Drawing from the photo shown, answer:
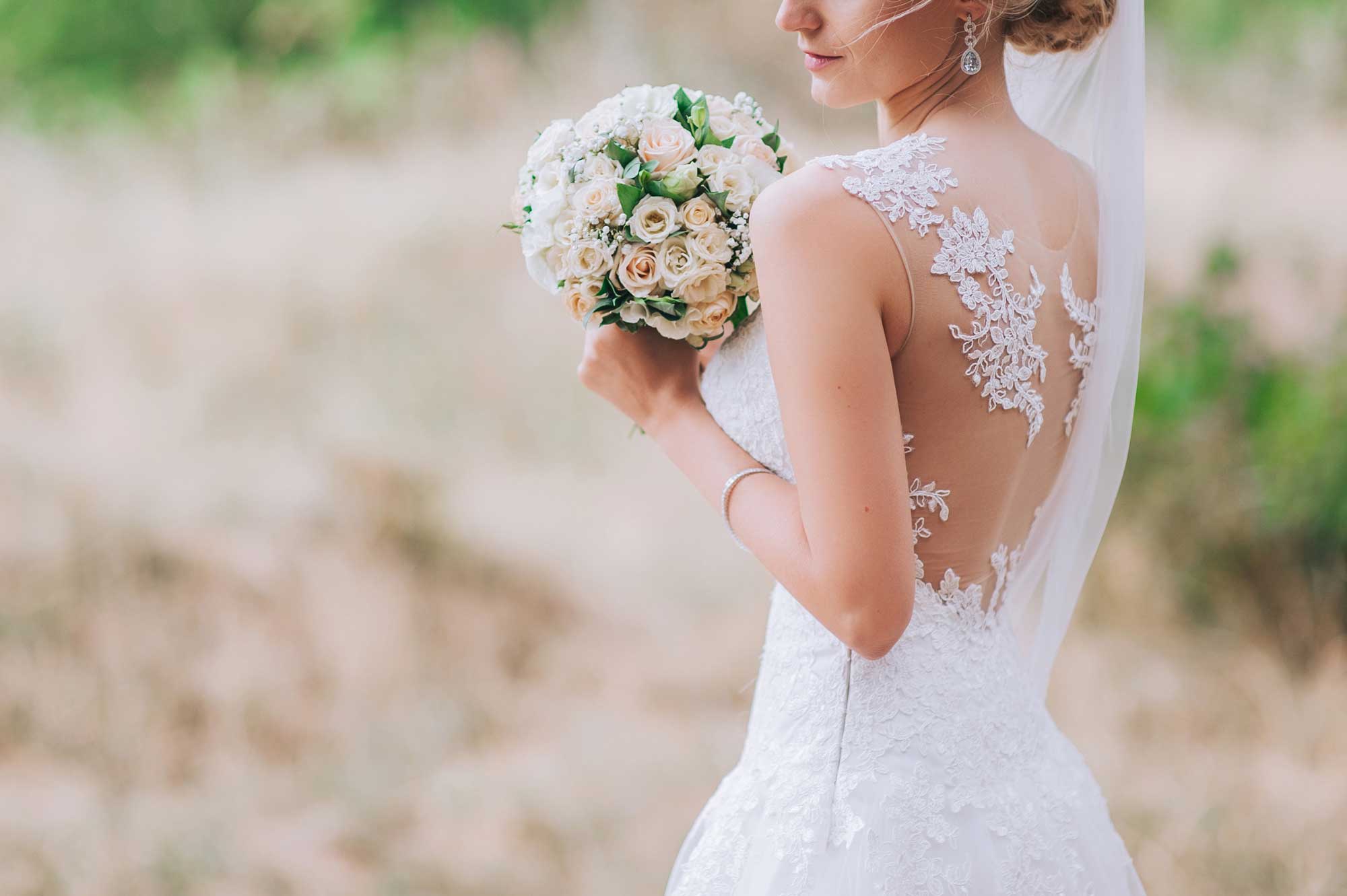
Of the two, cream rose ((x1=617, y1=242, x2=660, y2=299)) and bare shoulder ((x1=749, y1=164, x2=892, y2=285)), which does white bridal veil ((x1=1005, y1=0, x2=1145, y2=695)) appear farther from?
cream rose ((x1=617, y1=242, x2=660, y2=299))

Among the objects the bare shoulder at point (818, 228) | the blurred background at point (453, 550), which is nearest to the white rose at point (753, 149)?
the bare shoulder at point (818, 228)

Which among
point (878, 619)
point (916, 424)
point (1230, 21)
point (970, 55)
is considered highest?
point (970, 55)

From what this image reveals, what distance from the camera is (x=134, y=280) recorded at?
616 cm

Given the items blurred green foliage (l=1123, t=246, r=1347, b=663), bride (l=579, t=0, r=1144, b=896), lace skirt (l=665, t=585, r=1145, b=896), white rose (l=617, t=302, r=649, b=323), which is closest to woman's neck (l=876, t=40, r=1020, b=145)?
bride (l=579, t=0, r=1144, b=896)

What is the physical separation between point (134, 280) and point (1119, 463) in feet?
18.8

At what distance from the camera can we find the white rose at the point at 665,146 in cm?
154

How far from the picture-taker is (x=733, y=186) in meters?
1.54

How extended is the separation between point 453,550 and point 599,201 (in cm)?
394

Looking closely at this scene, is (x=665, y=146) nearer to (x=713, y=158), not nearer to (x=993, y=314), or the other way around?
(x=713, y=158)

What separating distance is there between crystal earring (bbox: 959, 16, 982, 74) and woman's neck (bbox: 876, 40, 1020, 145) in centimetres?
1

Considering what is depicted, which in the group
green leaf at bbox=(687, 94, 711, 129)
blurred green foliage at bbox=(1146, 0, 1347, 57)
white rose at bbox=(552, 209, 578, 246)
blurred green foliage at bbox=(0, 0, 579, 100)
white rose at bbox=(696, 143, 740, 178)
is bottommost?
blurred green foliage at bbox=(1146, 0, 1347, 57)

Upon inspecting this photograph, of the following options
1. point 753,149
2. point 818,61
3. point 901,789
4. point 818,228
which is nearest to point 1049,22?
point 818,61

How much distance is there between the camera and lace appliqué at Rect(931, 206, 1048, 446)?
53.6 inches

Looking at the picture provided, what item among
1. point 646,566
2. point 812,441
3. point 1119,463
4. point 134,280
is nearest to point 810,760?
point 812,441
